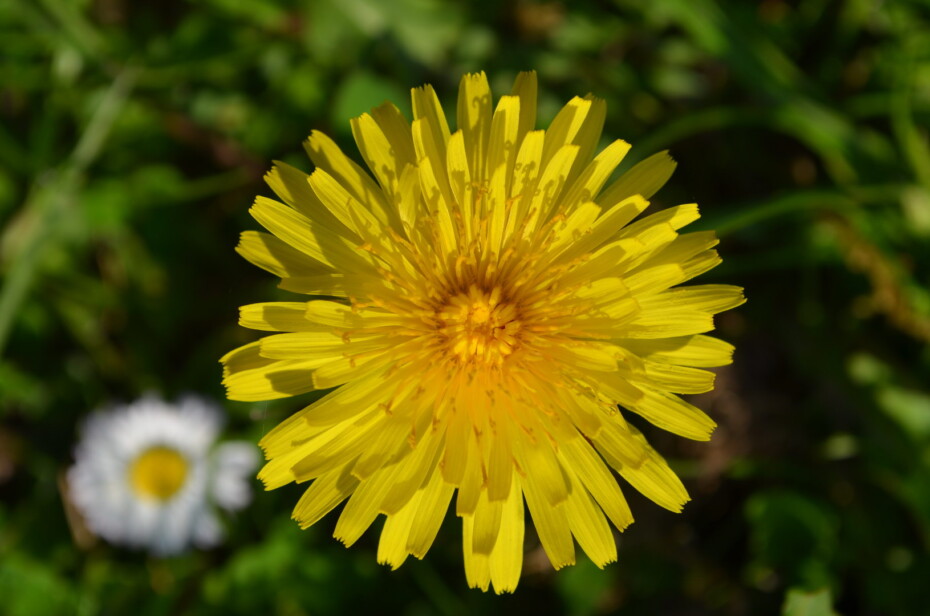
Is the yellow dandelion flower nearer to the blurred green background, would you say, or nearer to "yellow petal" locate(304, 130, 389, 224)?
"yellow petal" locate(304, 130, 389, 224)

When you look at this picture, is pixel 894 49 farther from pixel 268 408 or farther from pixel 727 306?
pixel 268 408

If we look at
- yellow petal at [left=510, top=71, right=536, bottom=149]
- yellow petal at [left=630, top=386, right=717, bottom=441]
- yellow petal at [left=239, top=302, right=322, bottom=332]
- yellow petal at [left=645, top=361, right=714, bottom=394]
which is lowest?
yellow petal at [left=630, top=386, right=717, bottom=441]

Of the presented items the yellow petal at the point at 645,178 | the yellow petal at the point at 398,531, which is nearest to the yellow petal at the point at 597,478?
the yellow petal at the point at 398,531

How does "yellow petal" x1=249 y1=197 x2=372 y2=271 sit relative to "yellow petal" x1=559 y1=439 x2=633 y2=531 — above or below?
above

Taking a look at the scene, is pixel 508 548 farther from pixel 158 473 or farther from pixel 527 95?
pixel 158 473

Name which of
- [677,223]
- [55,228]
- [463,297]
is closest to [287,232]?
[463,297]

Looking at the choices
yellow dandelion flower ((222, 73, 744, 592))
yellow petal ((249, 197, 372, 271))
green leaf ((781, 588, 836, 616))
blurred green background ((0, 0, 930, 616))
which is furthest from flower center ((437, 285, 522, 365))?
green leaf ((781, 588, 836, 616))

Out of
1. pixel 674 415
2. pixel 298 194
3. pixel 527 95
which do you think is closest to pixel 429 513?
pixel 674 415
